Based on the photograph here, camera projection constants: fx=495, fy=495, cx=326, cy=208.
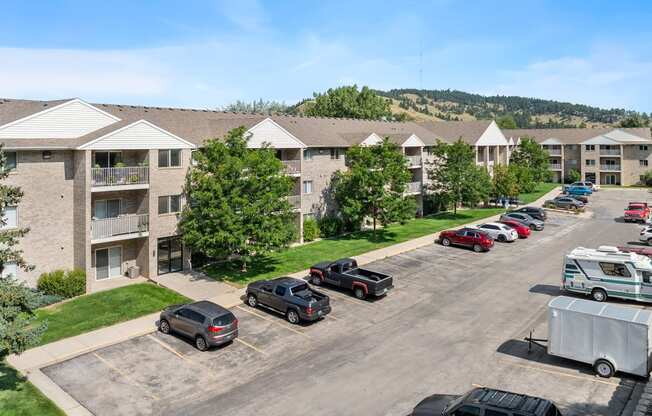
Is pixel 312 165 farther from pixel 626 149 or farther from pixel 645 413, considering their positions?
pixel 626 149

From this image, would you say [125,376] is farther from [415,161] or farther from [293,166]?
[415,161]

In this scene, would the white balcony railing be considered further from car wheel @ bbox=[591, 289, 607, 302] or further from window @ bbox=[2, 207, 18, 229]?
window @ bbox=[2, 207, 18, 229]

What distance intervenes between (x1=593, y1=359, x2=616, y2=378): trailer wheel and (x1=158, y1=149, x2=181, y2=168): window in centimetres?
2426

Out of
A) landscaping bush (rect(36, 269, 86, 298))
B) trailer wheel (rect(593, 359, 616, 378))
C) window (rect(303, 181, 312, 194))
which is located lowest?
trailer wheel (rect(593, 359, 616, 378))

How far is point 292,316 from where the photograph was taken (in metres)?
23.0

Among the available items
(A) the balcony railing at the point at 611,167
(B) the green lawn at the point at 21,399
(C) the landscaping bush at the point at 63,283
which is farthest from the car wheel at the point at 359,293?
(A) the balcony railing at the point at 611,167

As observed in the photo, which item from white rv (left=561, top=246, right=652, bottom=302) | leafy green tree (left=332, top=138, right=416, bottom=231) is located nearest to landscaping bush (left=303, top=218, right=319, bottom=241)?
leafy green tree (left=332, top=138, right=416, bottom=231)

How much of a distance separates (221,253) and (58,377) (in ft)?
37.6

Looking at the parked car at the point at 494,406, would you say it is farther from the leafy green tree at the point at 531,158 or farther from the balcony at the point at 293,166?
the leafy green tree at the point at 531,158

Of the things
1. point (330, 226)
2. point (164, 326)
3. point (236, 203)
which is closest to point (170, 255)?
point (236, 203)

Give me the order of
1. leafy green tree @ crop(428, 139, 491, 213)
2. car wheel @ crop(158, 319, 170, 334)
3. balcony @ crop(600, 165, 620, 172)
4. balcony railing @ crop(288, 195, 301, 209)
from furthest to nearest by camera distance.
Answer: balcony @ crop(600, 165, 620, 172) → leafy green tree @ crop(428, 139, 491, 213) → balcony railing @ crop(288, 195, 301, 209) → car wheel @ crop(158, 319, 170, 334)

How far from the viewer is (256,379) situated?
17.8 m

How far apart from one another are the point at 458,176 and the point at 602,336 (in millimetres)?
30919

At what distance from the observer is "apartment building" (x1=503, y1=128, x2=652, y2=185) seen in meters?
81.2
